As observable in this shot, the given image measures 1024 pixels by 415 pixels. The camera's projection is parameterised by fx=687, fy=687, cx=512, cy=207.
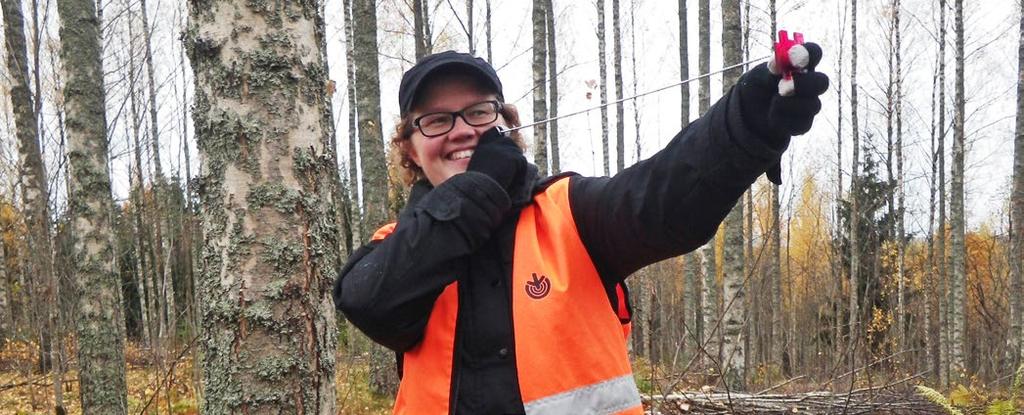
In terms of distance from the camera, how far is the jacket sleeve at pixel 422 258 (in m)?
1.39

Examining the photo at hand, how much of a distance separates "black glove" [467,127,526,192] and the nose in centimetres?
4

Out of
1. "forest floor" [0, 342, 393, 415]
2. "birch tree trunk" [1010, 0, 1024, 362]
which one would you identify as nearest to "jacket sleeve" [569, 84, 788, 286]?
"forest floor" [0, 342, 393, 415]

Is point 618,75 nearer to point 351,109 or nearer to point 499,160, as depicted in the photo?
point 351,109

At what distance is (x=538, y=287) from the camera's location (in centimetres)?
134

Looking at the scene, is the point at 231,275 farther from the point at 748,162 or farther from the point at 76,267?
the point at 76,267

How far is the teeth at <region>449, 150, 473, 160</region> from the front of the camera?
1.61m

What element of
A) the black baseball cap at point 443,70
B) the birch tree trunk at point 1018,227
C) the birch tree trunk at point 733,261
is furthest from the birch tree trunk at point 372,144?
the birch tree trunk at point 1018,227

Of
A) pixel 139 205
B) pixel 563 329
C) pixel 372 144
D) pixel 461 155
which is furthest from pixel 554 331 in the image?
pixel 139 205

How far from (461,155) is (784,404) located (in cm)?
533

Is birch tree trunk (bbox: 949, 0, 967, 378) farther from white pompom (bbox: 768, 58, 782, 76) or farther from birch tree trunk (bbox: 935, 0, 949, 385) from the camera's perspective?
white pompom (bbox: 768, 58, 782, 76)

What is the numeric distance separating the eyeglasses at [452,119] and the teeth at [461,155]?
6 centimetres

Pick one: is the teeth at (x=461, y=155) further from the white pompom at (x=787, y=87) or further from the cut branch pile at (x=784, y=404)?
the cut branch pile at (x=784, y=404)

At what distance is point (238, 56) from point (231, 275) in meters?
0.59

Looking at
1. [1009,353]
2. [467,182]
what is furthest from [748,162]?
[1009,353]
